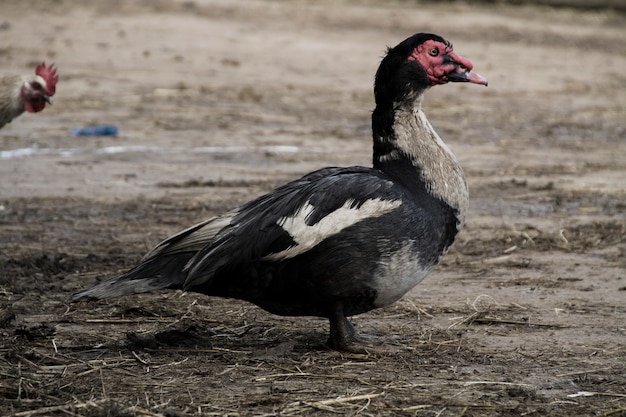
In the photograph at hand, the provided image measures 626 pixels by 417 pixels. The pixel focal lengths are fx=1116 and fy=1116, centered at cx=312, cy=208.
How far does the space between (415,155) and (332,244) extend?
0.71 m

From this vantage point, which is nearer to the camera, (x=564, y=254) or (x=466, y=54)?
(x=564, y=254)

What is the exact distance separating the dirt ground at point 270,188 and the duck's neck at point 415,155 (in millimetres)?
771

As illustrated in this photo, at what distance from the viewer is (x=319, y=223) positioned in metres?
5.32

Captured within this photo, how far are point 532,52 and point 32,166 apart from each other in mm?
11045

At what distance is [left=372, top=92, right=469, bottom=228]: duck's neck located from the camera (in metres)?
5.61

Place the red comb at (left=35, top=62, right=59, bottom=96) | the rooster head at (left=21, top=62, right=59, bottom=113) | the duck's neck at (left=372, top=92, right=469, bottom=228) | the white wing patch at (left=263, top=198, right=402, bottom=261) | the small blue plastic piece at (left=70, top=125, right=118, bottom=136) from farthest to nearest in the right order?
the small blue plastic piece at (left=70, top=125, right=118, bottom=136) < the red comb at (left=35, top=62, right=59, bottom=96) < the rooster head at (left=21, top=62, right=59, bottom=113) < the duck's neck at (left=372, top=92, right=469, bottom=228) < the white wing patch at (left=263, top=198, right=402, bottom=261)

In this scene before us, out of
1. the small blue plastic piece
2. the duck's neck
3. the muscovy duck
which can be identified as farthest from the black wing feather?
the small blue plastic piece

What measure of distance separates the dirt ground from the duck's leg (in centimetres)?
7

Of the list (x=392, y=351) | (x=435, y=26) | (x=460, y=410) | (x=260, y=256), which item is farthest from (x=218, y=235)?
(x=435, y=26)

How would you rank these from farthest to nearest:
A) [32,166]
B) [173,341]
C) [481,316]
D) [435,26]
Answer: [435,26] → [32,166] → [481,316] → [173,341]

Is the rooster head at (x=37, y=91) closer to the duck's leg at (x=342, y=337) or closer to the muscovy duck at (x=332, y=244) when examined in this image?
the muscovy duck at (x=332, y=244)

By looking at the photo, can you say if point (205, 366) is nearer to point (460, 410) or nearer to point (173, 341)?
point (173, 341)

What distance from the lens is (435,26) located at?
2070 cm

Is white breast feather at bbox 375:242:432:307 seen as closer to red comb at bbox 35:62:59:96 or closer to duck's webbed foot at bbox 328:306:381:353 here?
duck's webbed foot at bbox 328:306:381:353
